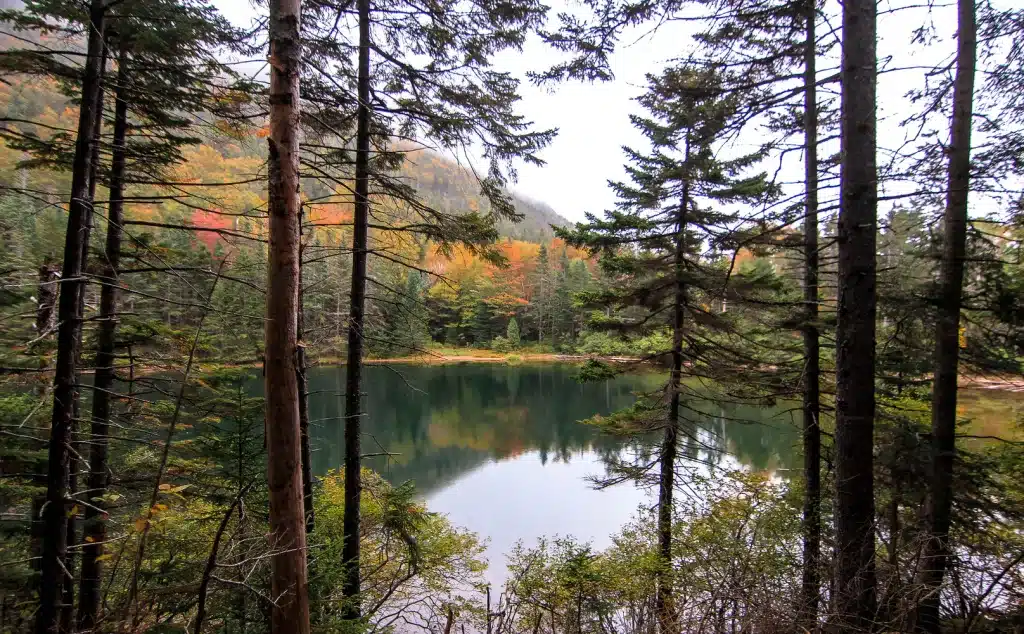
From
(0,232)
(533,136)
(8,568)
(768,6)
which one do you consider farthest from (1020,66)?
(8,568)

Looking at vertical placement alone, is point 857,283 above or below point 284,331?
above

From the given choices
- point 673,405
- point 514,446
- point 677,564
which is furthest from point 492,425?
point 673,405

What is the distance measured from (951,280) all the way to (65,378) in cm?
652

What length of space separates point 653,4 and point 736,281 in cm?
417

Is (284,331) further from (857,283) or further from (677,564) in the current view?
(677,564)

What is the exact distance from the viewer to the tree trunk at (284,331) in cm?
227

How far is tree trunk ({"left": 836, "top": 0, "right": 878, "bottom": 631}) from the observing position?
9.33 ft

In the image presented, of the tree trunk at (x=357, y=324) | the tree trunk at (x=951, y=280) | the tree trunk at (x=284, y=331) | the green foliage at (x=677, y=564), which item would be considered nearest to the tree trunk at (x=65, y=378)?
the tree trunk at (x=284, y=331)

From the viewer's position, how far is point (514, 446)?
17.3 m

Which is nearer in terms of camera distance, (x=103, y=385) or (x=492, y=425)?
(x=103, y=385)

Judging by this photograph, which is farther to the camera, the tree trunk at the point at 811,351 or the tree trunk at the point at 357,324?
the tree trunk at the point at 811,351

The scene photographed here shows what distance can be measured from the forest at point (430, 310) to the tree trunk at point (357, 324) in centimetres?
4

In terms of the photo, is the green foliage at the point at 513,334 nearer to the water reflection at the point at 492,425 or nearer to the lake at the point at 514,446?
the water reflection at the point at 492,425

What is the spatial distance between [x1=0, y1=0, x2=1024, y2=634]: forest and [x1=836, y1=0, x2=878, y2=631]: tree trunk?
2 cm
